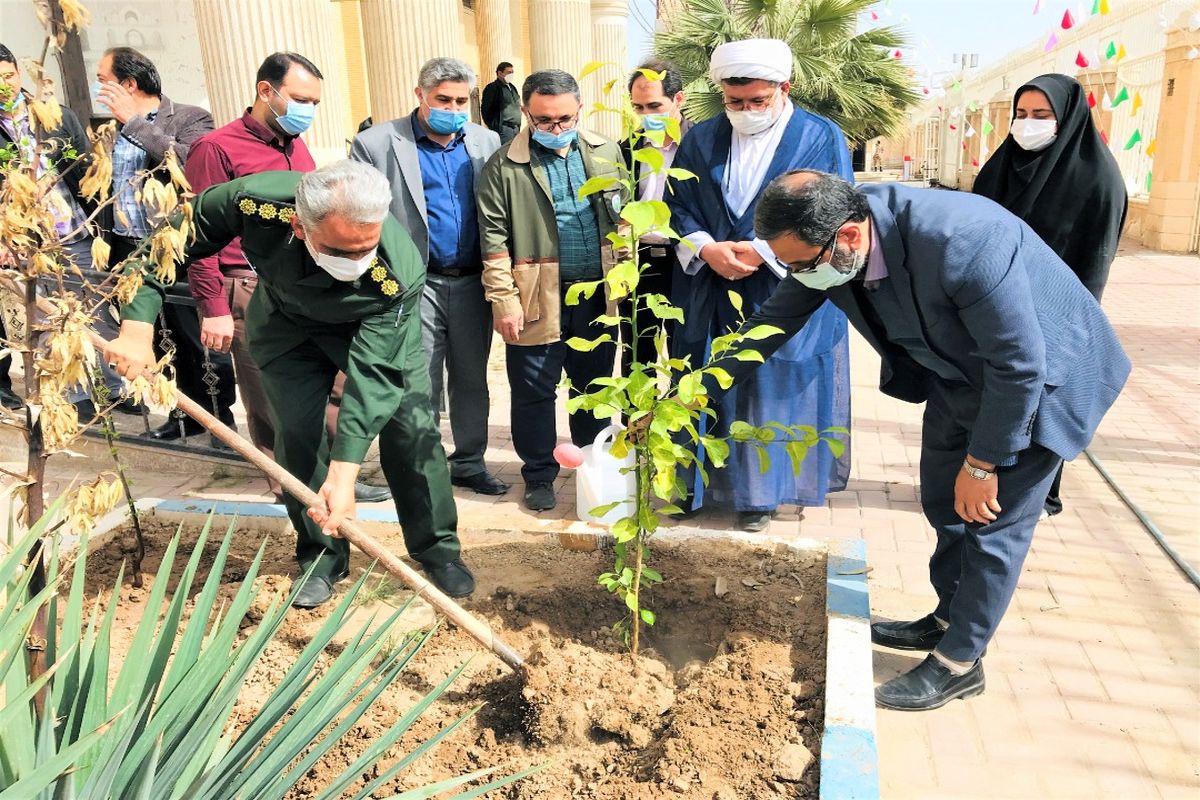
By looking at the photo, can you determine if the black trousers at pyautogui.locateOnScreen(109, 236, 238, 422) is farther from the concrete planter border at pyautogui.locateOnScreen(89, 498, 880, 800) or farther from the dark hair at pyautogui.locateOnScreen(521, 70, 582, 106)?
the dark hair at pyautogui.locateOnScreen(521, 70, 582, 106)

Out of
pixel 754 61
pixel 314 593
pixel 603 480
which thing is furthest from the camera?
pixel 603 480

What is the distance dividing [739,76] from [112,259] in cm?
354

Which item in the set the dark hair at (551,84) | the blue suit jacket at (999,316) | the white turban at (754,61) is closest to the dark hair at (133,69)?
the dark hair at (551,84)

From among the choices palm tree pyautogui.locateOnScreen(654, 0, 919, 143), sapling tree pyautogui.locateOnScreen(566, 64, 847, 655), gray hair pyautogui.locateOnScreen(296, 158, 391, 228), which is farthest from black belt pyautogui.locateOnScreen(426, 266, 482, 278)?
palm tree pyautogui.locateOnScreen(654, 0, 919, 143)

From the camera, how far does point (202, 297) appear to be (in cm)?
372

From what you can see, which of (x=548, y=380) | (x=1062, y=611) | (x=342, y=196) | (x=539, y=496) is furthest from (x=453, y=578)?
(x=1062, y=611)

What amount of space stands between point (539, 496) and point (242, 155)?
75.7 inches

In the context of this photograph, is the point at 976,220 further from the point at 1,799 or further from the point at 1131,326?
the point at 1131,326

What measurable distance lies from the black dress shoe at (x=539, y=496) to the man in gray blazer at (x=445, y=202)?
45 cm

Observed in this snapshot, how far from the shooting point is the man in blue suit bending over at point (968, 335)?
2264 mm

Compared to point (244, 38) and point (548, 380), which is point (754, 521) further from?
A: point (244, 38)

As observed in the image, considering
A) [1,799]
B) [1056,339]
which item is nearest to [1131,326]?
[1056,339]

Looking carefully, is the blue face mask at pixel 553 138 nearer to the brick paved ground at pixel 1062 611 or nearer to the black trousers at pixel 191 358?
the brick paved ground at pixel 1062 611

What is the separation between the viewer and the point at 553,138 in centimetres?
392
